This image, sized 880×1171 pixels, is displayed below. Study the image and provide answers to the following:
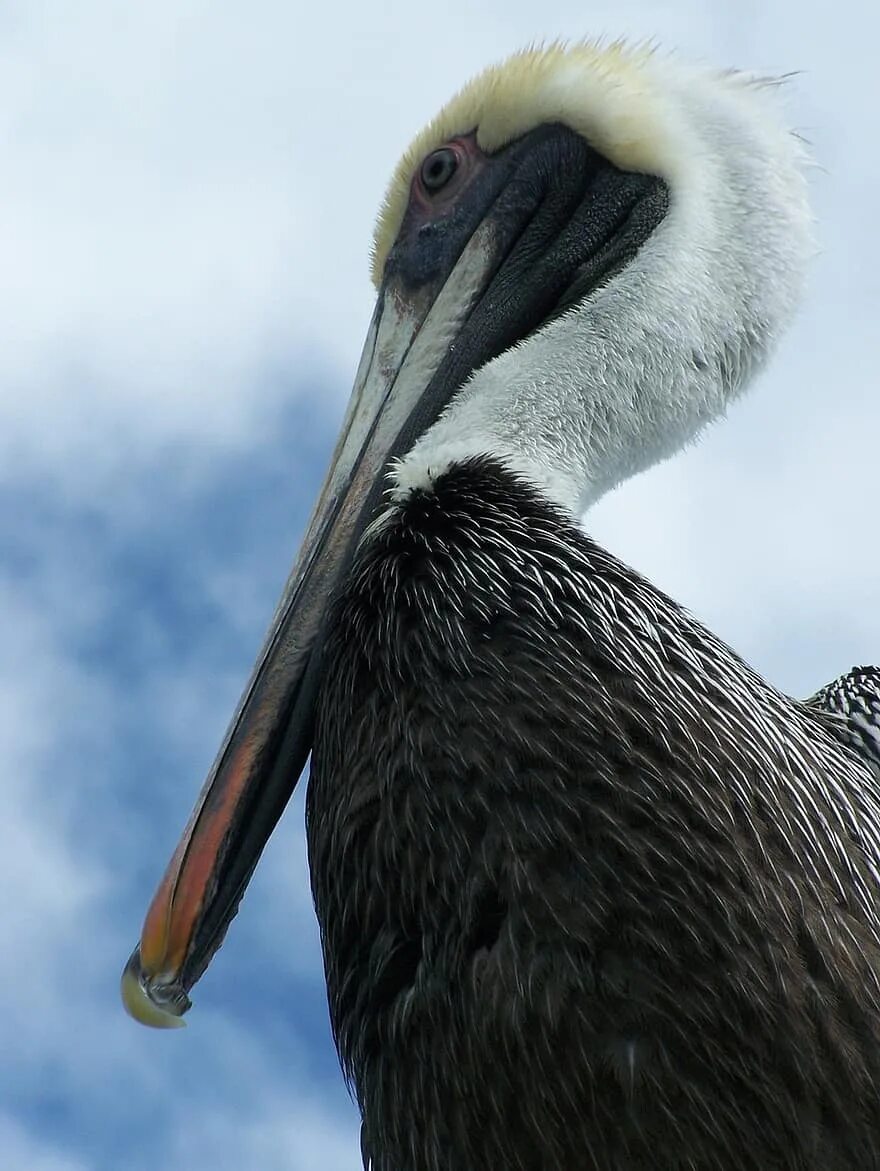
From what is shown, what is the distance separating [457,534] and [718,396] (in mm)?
931

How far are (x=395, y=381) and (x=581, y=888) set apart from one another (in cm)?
178

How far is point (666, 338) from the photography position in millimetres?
3598

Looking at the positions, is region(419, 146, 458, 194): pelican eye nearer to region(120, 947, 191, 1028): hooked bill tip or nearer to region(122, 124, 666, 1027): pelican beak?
region(122, 124, 666, 1027): pelican beak

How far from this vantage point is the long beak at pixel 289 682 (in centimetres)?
318

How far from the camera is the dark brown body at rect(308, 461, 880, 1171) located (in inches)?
98.3

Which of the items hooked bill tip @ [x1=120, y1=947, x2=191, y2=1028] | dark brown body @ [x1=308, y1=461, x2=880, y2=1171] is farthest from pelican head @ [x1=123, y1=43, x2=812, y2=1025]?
dark brown body @ [x1=308, y1=461, x2=880, y2=1171]

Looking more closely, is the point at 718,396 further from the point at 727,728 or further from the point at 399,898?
the point at 399,898

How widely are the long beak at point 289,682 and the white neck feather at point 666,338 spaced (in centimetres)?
24

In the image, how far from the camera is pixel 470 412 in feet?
11.7

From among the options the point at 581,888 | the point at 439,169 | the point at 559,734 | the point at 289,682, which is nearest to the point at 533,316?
the point at 439,169

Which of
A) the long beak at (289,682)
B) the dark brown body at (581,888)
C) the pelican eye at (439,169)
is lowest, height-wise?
the dark brown body at (581,888)

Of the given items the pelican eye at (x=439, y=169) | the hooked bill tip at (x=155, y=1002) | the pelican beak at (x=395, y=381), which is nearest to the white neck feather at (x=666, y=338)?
the pelican beak at (x=395, y=381)

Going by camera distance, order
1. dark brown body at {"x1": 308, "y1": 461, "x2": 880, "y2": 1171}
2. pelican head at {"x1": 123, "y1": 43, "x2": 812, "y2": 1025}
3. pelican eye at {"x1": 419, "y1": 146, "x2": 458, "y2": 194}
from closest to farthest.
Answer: dark brown body at {"x1": 308, "y1": 461, "x2": 880, "y2": 1171}, pelican head at {"x1": 123, "y1": 43, "x2": 812, "y2": 1025}, pelican eye at {"x1": 419, "y1": 146, "x2": 458, "y2": 194}

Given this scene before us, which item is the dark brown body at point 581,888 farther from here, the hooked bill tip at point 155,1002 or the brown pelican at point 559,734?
the hooked bill tip at point 155,1002
